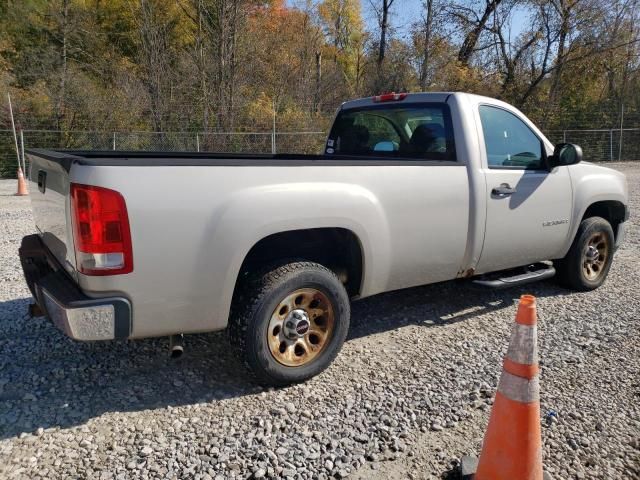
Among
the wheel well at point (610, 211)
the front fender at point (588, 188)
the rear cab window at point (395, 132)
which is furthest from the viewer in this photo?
the wheel well at point (610, 211)

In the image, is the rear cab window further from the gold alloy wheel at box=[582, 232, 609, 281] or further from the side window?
the gold alloy wheel at box=[582, 232, 609, 281]

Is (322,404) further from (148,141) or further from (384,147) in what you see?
(148,141)

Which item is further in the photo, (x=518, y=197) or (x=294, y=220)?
(x=518, y=197)

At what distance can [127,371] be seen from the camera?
3.58 m

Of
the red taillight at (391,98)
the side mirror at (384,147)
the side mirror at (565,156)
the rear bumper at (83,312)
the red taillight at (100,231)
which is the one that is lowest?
the rear bumper at (83,312)

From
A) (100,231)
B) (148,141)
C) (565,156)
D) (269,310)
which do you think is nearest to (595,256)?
(565,156)

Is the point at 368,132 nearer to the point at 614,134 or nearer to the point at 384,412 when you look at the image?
the point at 384,412

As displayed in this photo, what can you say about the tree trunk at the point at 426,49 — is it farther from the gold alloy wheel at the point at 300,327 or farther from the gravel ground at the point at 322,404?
the gold alloy wheel at the point at 300,327

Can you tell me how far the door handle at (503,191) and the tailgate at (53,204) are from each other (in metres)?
3.10

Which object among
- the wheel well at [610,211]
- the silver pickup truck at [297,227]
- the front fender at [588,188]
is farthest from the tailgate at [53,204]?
→ the wheel well at [610,211]

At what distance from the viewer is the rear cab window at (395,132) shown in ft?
14.2

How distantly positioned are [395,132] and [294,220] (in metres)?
2.06

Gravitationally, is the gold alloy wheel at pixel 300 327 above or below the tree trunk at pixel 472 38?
below

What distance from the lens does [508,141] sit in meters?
4.55
